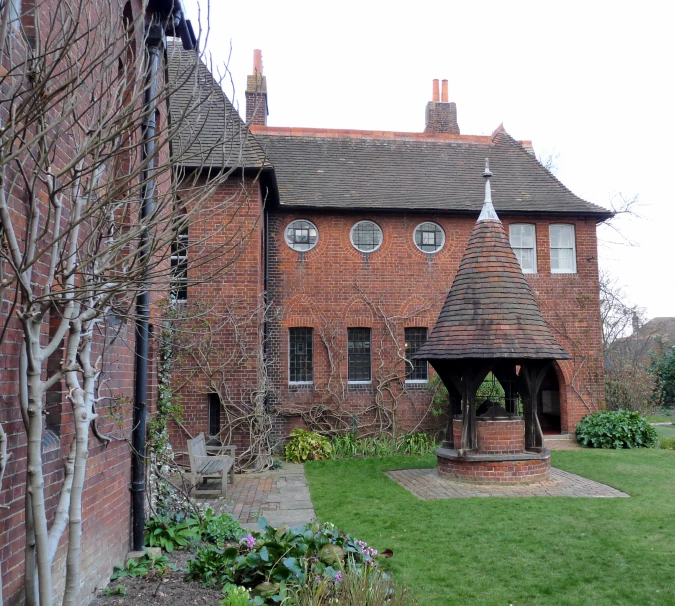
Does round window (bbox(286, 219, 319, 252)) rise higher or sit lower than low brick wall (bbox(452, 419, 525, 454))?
higher

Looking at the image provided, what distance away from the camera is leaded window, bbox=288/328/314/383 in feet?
47.6

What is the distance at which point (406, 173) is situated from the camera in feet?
54.7

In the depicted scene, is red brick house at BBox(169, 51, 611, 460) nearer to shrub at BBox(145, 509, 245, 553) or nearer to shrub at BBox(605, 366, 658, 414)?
shrub at BBox(605, 366, 658, 414)

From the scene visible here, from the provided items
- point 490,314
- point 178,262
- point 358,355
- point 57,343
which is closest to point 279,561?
point 178,262

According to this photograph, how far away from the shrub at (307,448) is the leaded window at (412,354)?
10.1 feet

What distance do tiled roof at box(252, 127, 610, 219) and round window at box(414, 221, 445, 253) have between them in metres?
0.64

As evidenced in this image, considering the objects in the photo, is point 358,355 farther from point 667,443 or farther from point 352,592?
point 352,592

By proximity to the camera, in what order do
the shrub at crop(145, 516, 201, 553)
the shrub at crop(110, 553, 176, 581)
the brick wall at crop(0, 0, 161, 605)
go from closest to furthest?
the brick wall at crop(0, 0, 161, 605), the shrub at crop(110, 553, 176, 581), the shrub at crop(145, 516, 201, 553)

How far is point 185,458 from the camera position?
12.0 metres

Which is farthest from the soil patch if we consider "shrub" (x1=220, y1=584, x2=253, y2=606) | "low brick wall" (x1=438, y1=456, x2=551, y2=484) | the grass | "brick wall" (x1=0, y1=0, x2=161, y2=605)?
"low brick wall" (x1=438, y1=456, x2=551, y2=484)

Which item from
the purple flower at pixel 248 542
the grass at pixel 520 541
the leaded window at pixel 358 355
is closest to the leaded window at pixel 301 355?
the leaded window at pixel 358 355

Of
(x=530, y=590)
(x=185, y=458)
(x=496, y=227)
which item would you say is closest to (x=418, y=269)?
(x=496, y=227)

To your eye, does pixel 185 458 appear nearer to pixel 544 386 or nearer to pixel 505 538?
pixel 505 538

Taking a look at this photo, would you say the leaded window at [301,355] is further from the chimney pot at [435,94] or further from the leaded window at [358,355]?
the chimney pot at [435,94]
